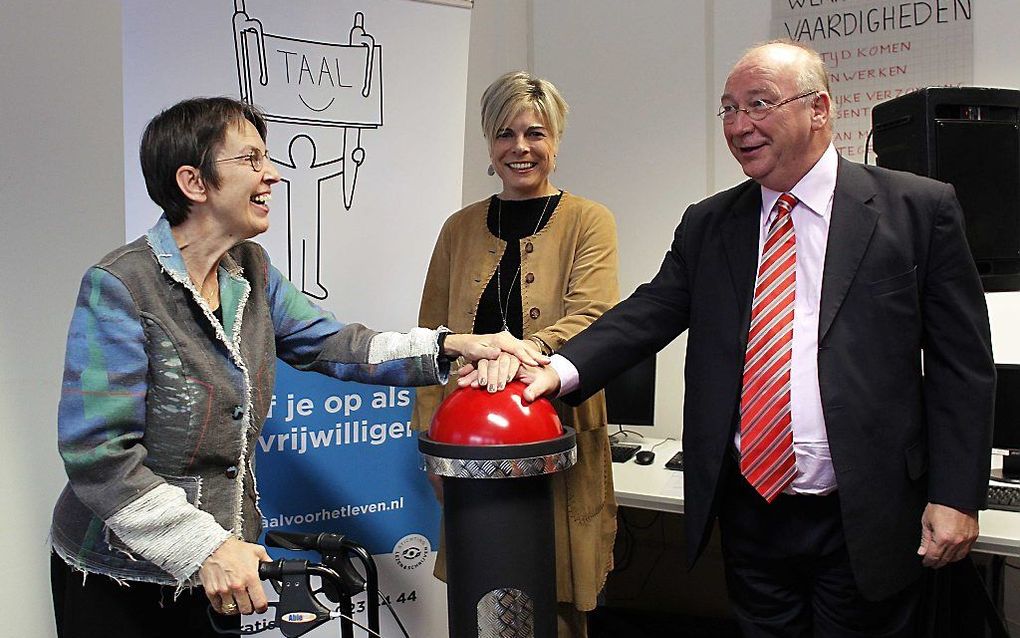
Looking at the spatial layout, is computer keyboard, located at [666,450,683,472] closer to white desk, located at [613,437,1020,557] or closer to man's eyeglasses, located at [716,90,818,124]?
white desk, located at [613,437,1020,557]

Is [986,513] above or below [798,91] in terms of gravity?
below

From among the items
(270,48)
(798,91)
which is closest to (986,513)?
(798,91)

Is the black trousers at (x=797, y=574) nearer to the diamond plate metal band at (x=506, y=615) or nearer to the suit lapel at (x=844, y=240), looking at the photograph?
the suit lapel at (x=844, y=240)

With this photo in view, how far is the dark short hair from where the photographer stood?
1599 mm

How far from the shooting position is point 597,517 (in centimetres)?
218

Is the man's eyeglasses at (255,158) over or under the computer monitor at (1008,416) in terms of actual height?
over

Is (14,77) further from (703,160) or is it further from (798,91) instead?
(703,160)

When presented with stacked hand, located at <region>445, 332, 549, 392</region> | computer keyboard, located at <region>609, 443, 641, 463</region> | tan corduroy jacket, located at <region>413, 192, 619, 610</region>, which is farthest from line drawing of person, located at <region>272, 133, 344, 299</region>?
computer keyboard, located at <region>609, 443, 641, 463</region>

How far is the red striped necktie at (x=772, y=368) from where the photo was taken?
1.68 metres

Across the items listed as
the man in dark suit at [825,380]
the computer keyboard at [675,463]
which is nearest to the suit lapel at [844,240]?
the man in dark suit at [825,380]

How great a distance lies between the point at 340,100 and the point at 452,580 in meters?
1.32

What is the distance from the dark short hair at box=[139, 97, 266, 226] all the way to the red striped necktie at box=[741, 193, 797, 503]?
1.07m

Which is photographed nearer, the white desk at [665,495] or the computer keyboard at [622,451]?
the white desk at [665,495]

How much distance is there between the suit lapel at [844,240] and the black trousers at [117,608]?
1301 mm
